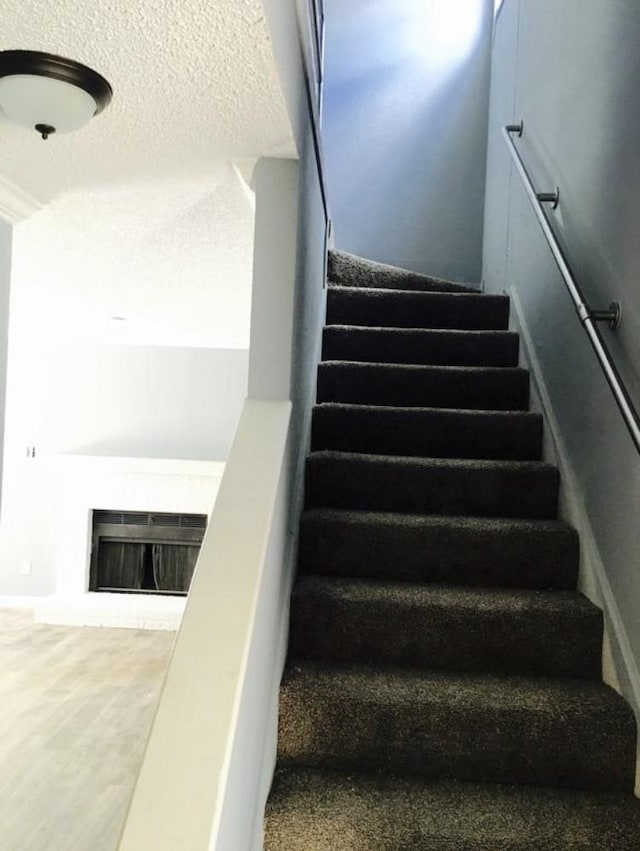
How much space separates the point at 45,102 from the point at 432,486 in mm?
1520

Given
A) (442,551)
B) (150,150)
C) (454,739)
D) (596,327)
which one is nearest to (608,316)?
(596,327)

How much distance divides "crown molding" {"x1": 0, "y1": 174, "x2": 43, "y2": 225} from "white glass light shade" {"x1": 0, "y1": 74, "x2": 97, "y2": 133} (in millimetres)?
493

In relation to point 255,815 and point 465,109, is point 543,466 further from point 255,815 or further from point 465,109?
point 465,109

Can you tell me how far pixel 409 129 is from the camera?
427cm

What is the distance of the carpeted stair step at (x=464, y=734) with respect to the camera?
1601 millimetres

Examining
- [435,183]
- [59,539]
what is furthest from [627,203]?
[59,539]

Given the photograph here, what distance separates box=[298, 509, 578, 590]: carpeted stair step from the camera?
203 centimetres

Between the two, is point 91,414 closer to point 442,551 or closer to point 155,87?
point 442,551

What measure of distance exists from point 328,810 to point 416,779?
0.85 feet

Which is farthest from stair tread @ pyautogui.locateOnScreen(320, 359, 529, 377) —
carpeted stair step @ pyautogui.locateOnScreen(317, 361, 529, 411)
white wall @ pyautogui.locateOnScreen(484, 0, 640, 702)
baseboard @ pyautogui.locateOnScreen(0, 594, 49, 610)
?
baseboard @ pyautogui.locateOnScreen(0, 594, 49, 610)

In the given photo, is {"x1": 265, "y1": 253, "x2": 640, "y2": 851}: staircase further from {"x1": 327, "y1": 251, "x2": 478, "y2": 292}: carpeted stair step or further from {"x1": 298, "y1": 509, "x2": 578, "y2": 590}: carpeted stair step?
{"x1": 327, "y1": 251, "x2": 478, "y2": 292}: carpeted stair step

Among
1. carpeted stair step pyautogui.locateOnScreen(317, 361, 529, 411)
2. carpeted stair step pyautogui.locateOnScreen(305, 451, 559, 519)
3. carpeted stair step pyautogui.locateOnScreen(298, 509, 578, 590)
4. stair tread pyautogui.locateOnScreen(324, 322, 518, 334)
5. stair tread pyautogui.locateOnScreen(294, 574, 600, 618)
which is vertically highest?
stair tread pyautogui.locateOnScreen(324, 322, 518, 334)

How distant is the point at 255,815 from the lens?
140 cm

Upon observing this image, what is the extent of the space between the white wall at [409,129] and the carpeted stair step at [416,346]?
148cm
